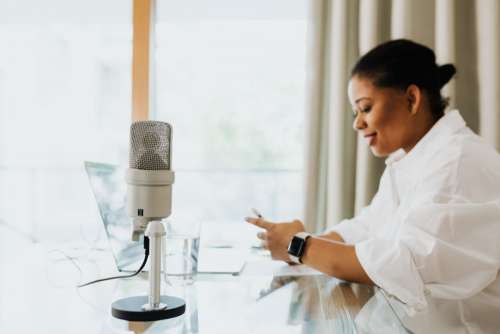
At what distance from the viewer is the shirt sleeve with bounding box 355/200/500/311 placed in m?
0.95

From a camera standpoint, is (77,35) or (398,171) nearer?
(398,171)

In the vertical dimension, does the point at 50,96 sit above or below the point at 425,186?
above

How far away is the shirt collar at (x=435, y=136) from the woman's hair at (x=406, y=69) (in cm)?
12

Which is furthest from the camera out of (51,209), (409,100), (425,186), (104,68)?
(104,68)

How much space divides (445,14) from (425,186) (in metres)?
0.97

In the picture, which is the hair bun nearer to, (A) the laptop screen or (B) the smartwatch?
(B) the smartwatch

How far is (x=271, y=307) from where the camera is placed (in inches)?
35.1

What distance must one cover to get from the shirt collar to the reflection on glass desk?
1.37 ft

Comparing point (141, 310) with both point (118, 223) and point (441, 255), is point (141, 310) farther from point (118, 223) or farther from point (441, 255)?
point (441, 255)

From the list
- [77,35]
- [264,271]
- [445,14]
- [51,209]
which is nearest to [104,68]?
[77,35]

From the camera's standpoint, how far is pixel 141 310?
0.78 m

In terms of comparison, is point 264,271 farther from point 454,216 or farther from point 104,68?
point 104,68

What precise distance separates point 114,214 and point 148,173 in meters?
0.41

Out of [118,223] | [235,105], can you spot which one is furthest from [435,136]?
[235,105]
